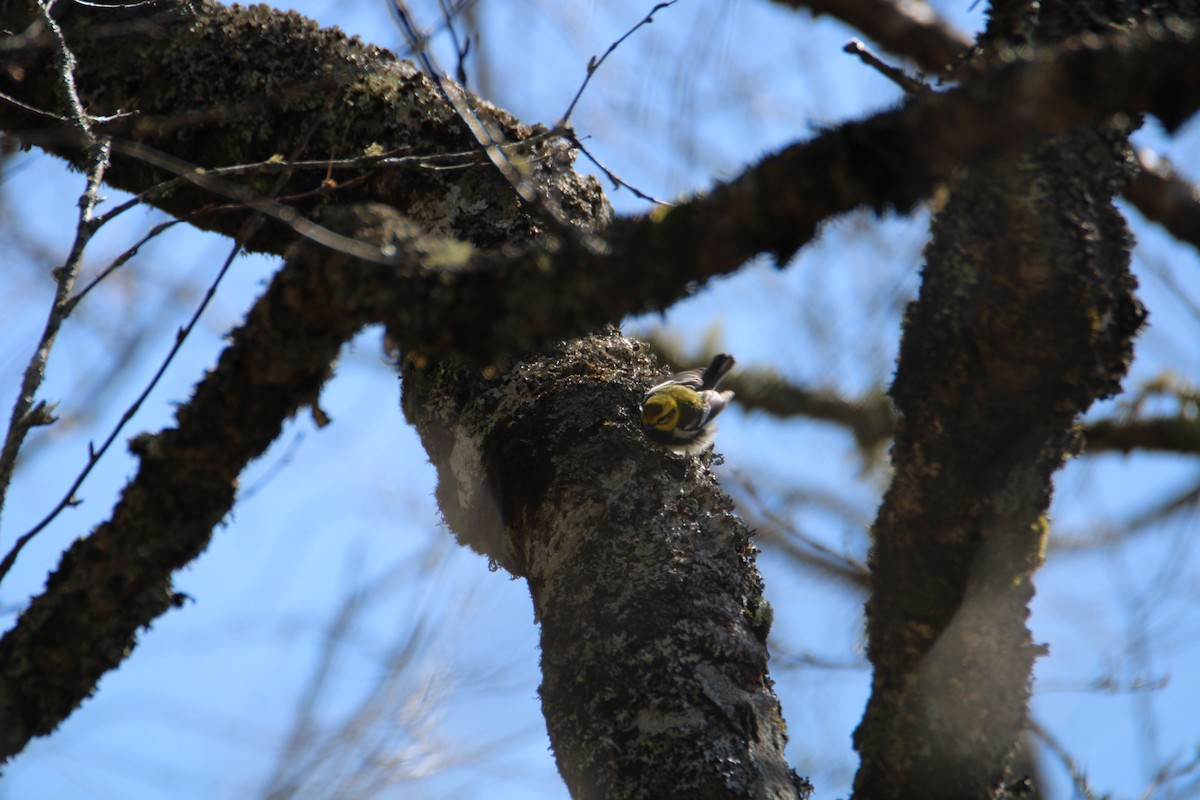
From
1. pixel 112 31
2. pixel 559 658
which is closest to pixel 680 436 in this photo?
pixel 559 658

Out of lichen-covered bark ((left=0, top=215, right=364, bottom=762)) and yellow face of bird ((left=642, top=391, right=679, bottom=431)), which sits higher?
yellow face of bird ((left=642, top=391, right=679, bottom=431))

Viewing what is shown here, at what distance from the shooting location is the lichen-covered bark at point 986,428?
1.52 meters

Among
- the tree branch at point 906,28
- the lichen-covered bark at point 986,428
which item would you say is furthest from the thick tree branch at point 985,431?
the tree branch at point 906,28

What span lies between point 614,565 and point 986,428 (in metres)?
0.76

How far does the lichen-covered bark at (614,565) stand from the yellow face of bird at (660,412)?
0.15ft

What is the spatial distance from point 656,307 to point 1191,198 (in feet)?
8.65

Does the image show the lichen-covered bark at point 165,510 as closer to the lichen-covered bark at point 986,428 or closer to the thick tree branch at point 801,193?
the thick tree branch at point 801,193

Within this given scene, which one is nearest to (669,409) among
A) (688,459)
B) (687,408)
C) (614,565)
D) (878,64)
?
(688,459)

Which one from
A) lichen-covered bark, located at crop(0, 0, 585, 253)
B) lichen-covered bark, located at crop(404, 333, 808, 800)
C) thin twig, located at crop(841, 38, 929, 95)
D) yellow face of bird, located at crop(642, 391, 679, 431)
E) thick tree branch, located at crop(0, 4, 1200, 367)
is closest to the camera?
thick tree branch, located at crop(0, 4, 1200, 367)

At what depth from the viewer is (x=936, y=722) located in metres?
1.75

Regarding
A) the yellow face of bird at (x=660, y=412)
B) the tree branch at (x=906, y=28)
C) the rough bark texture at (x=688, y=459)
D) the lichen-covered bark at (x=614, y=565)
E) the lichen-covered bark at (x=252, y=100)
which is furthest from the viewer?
the tree branch at (x=906, y=28)

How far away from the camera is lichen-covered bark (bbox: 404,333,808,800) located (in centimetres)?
172

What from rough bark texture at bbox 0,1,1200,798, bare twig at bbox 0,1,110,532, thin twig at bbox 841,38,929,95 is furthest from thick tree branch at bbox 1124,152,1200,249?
bare twig at bbox 0,1,110,532

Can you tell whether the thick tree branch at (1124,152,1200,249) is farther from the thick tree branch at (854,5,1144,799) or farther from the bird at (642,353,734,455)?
the bird at (642,353,734,455)
